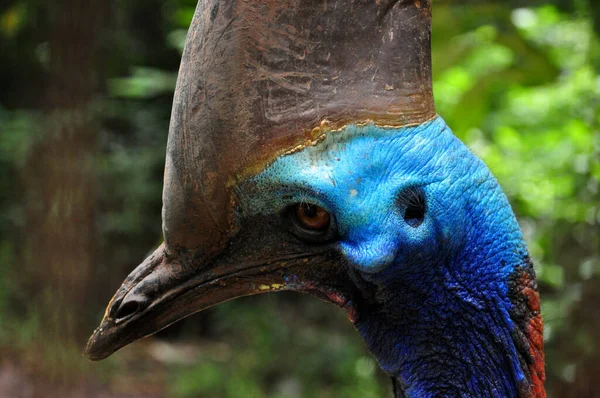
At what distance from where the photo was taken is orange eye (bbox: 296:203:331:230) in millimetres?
1288

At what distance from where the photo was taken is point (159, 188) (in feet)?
22.8

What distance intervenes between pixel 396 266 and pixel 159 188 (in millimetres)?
5806

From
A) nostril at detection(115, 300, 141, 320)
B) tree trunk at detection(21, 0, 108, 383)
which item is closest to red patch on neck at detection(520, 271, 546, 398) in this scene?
nostril at detection(115, 300, 141, 320)

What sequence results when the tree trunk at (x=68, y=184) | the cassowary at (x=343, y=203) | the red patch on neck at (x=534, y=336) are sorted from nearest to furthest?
the cassowary at (x=343, y=203) < the red patch on neck at (x=534, y=336) < the tree trunk at (x=68, y=184)

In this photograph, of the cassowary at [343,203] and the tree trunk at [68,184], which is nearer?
the cassowary at [343,203]

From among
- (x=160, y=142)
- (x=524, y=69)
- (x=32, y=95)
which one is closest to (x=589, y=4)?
(x=524, y=69)

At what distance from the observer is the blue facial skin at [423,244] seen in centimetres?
127

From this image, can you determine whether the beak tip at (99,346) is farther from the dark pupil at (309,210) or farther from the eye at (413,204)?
the eye at (413,204)

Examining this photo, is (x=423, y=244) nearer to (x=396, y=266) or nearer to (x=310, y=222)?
(x=396, y=266)

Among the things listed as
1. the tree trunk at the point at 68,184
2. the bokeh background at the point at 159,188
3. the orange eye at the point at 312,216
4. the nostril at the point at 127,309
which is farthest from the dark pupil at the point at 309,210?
the tree trunk at the point at 68,184

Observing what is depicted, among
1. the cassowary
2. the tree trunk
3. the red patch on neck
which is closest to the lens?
the cassowary

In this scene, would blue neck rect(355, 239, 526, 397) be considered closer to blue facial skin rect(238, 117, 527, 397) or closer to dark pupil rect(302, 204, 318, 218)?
blue facial skin rect(238, 117, 527, 397)

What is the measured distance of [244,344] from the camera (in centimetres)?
570

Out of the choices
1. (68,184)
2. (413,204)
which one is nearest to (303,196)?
(413,204)
